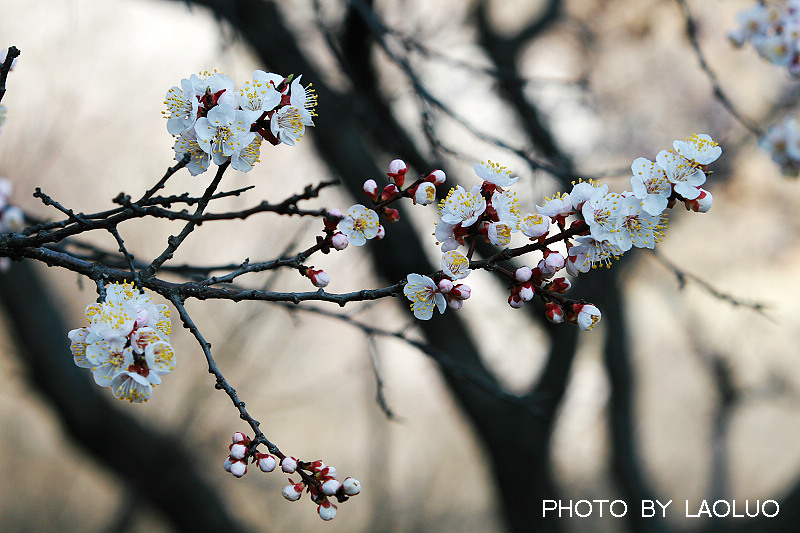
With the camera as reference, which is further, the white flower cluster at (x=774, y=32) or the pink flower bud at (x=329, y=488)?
the white flower cluster at (x=774, y=32)

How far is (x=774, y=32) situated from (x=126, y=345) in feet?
8.89

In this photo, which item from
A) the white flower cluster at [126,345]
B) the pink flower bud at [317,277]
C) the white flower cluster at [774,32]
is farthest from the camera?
the white flower cluster at [774,32]

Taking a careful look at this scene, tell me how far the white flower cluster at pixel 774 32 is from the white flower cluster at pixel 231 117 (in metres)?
2.13

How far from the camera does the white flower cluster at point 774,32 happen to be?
2.18 metres

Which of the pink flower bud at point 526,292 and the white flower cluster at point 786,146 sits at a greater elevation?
the white flower cluster at point 786,146

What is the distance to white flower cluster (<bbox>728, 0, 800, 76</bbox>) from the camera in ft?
7.16

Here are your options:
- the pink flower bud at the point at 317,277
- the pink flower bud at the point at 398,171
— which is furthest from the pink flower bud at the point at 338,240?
the pink flower bud at the point at 398,171

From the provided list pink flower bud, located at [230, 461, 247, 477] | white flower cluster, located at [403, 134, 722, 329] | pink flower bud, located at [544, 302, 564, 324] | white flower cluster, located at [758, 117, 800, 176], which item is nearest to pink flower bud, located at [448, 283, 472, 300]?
white flower cluster, located at [403, 134, 722, 329]

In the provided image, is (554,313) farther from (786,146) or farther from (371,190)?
(786,146)

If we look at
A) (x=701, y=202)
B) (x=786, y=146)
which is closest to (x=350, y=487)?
(x=701, y=202)

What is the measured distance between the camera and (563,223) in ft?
3.08

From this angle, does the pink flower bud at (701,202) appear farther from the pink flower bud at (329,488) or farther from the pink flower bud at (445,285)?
the pink flower bud at (329,488)

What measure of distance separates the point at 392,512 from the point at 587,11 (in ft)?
19.0

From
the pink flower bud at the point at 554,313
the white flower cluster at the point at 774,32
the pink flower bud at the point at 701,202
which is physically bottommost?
the pink flower bud at the point at 554,313
